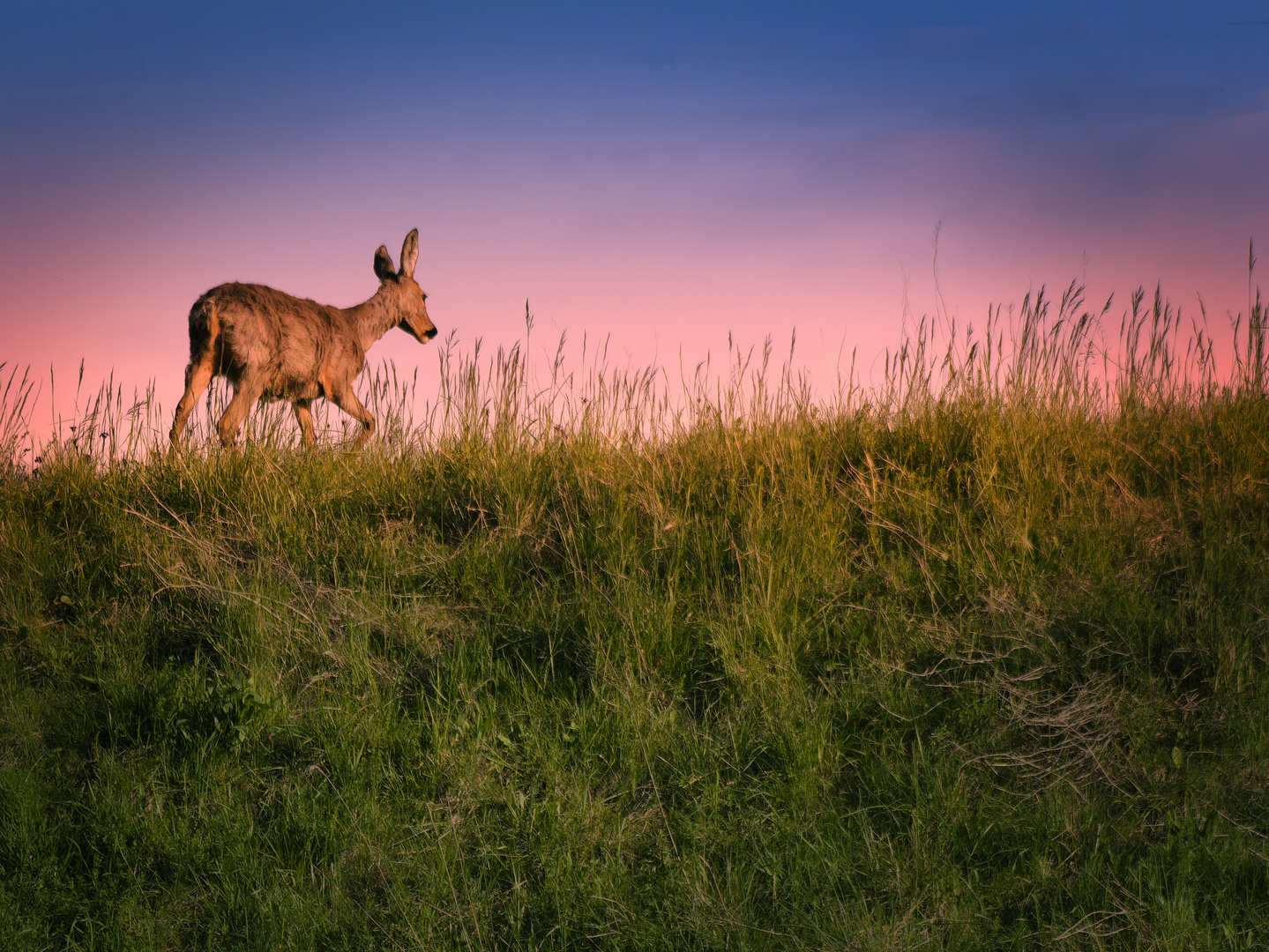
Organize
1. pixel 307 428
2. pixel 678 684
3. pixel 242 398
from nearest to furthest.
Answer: pixel 678 684 → pixel 307 428 → pixel 242 398

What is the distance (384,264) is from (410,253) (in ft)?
1.48

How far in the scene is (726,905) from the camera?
87.1 inches

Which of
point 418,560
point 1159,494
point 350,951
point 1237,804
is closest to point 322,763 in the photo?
point 350,951

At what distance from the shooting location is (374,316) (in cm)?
972

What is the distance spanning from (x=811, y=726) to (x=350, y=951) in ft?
5.34

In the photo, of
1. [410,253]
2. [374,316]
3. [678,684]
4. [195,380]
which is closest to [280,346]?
[195,380]

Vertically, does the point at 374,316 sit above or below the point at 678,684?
above

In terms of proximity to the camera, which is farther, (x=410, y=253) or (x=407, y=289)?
(x=407, y=289)

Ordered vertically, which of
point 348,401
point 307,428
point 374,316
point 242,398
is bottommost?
point 307,428

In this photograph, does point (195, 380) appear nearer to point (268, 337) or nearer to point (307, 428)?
point (268, 337)

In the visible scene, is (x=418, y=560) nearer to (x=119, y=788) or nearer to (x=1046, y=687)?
(x=119, y=788)

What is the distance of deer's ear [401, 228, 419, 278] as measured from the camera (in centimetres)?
915

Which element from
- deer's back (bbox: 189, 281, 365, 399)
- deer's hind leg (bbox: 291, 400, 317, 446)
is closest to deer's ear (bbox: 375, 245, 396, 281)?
deer's back (bbox: 189, 281, 365, 399)

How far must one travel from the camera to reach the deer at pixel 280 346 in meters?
7.26
